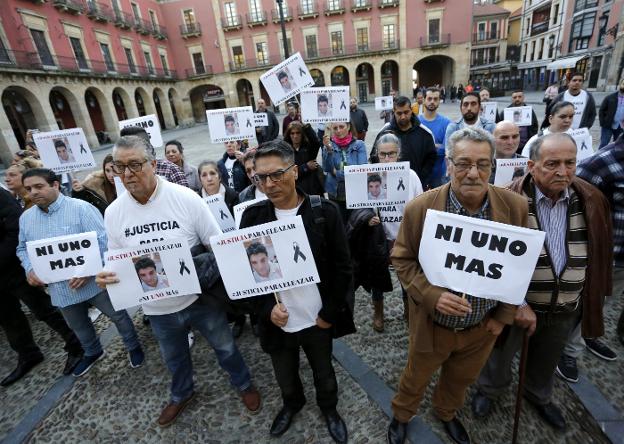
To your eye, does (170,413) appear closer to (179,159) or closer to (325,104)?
(179,159)

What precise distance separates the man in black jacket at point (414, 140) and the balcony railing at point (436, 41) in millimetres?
35085

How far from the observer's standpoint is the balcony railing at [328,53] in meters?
33.7

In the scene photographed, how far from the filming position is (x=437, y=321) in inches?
72.4

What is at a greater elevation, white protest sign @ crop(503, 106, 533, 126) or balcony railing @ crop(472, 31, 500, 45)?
balcony railing @ crop(472, 31, 500, 45)

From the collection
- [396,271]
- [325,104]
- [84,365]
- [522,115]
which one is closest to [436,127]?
[522,115]

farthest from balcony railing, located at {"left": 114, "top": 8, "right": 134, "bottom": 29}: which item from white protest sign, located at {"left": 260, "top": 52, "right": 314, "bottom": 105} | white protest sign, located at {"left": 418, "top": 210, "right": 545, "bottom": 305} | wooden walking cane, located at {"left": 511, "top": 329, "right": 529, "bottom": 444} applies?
wooden walking cane, located at {"left": 511, "top": 329, "right": 529, "bottom": 444}

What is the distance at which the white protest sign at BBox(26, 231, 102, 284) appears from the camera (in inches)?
97.0

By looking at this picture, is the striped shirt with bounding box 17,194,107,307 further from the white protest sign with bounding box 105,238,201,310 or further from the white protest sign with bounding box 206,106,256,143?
the white protest sign with bounding box 206,106,256,143

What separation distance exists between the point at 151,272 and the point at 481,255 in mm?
1931

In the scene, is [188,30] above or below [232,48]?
above

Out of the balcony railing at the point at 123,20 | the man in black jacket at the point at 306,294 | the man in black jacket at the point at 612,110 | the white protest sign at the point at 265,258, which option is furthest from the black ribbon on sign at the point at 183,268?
the balcony railing at the point at 123,20

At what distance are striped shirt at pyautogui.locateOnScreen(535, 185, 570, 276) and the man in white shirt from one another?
208 cm

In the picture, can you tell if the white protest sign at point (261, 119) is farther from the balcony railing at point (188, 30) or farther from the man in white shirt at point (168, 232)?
the balcony railing at point (188, 30)

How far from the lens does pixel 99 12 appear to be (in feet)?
84.4
